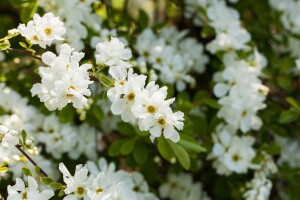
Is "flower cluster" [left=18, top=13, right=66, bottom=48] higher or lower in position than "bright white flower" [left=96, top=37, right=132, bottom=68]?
higher

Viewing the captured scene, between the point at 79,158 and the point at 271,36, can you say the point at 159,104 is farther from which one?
the point at 271,36

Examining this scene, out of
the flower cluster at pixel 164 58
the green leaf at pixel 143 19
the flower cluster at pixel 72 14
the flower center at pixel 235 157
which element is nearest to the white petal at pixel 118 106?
the flower cluster at pixel 72 14

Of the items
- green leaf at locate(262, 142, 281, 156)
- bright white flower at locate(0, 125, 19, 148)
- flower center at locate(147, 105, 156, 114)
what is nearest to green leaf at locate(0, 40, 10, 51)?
bright white flower at locate(0, 125, 19, 148)

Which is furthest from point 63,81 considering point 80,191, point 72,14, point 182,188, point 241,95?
point 182,188

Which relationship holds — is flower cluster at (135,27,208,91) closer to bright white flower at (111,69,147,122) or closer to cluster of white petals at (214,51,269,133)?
cluster of white petals at (214,51,269,133)

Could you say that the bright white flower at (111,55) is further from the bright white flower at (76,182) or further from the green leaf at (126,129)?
the green leaf at (126,129)

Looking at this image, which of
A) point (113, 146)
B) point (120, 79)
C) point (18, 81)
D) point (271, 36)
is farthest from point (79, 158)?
point (271, 36)
